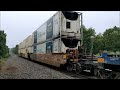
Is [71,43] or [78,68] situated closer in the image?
[78,68]

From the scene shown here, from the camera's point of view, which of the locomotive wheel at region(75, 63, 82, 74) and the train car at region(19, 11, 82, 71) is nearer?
the locomotive wheel at region(75, 63, 82, 74)

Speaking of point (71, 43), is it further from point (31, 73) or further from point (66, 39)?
point (31, 73)

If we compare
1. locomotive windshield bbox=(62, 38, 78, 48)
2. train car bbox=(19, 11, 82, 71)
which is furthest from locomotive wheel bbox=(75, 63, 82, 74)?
locomotive windshield bbox=(62, 38, 78, 48)

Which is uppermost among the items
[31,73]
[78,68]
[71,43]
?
[71,43]

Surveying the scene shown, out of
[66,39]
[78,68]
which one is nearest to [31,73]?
[78,68]

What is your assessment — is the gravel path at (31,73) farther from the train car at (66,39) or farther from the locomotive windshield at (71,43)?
the locomotive windshield at (71,43)

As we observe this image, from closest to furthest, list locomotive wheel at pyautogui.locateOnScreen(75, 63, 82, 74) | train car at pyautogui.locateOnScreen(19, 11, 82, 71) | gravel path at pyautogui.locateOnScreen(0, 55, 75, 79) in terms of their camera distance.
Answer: gravel path at pyautogui.locateOnScreen(0, 55, 75, 79) < locomotive wheel at pyautogui.locateOnScreen(75, 63, 82, 74) < train car at pyautogui.locateOnScreen(19, 11, 82, 71)

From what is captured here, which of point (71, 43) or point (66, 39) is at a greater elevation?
point (66, 39)

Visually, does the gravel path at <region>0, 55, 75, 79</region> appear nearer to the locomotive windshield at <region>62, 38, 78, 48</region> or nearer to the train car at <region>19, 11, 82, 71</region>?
the train car at <region>19, 11, 82, 71</region>

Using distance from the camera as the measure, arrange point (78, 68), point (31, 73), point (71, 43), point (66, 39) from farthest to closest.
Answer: point (71, 43), point (66, 39), point (31, 73), point (78, 68)

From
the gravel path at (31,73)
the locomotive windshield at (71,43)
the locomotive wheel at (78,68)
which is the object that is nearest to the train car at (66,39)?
the locomotive windshield at (71,43)
